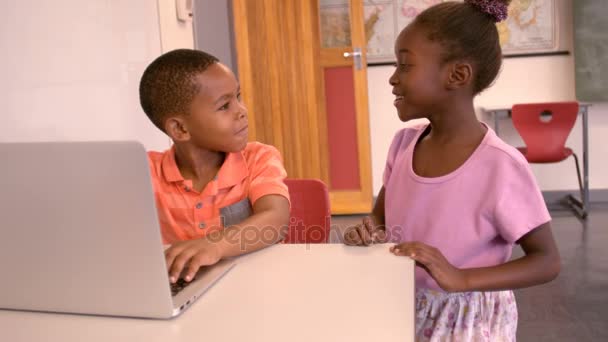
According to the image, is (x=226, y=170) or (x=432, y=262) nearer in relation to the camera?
(x=432, y=262)

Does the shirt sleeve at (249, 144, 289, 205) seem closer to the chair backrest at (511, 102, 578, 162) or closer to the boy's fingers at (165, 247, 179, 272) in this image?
the boy's fingers at (165, 247, 179, 272)

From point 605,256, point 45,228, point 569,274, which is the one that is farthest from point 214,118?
point 605,256

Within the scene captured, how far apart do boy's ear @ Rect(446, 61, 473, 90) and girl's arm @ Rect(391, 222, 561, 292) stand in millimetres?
308

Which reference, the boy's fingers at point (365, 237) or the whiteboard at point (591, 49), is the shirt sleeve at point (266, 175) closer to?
the boy's fingers at point (365, 237)

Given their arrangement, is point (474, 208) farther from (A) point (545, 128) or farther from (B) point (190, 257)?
(A) point (545, 128)

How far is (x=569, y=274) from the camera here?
9.94 ft

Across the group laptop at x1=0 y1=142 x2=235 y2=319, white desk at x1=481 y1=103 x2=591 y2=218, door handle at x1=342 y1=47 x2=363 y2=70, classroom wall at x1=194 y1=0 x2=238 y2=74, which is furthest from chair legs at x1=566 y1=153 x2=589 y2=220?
laptop at x1=0 y1=142 x2=235 y2=319

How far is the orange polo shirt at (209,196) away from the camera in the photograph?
1.17m

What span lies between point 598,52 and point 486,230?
12.1ft

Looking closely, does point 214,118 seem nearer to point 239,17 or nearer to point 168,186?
point 168,186

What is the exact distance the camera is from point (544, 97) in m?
4.47

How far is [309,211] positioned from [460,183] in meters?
0.39

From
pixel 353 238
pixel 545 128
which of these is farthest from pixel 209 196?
pixel 545 128

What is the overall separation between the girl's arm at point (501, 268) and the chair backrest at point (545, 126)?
119 inches
